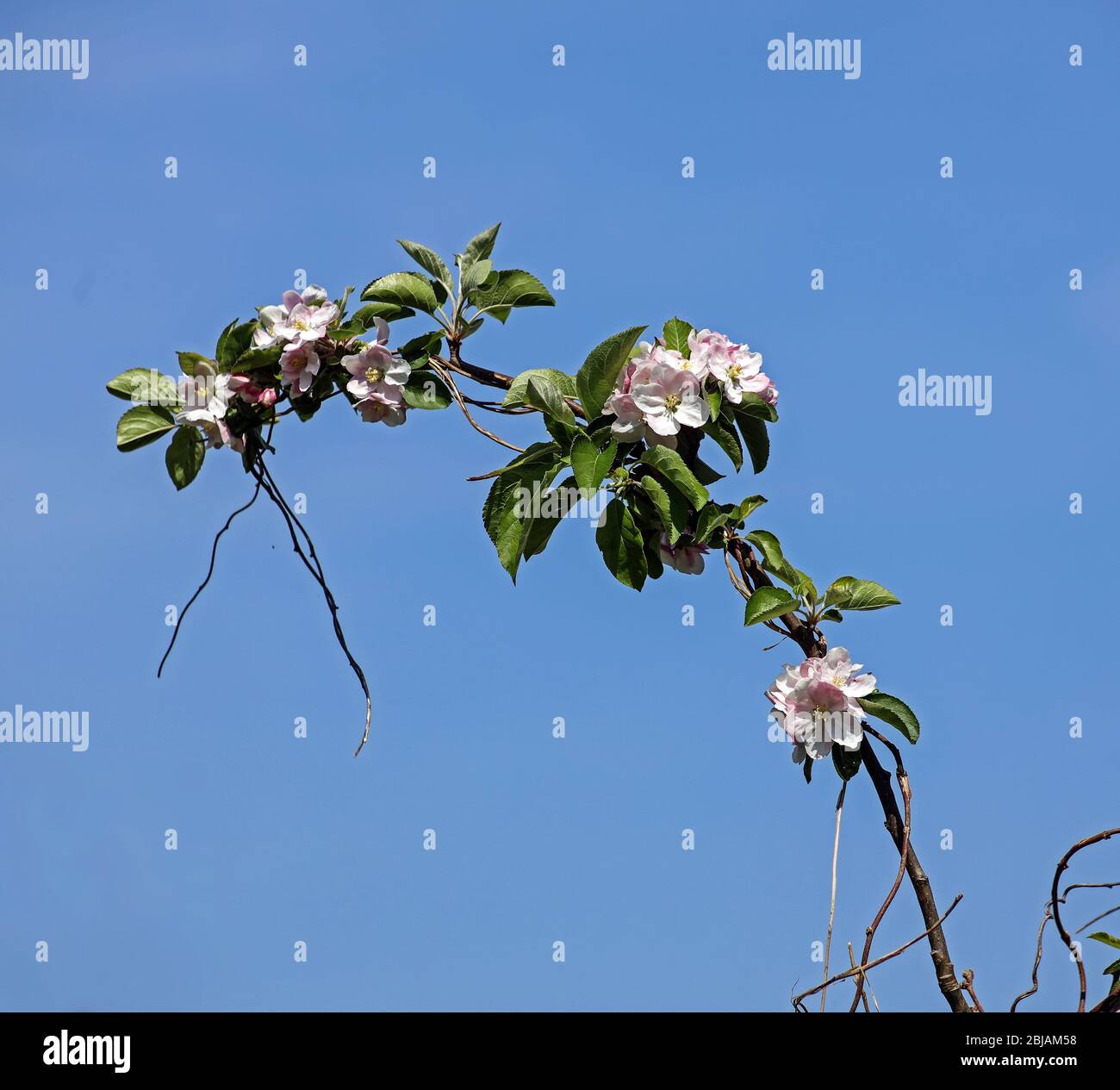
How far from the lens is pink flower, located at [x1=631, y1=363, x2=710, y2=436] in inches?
85.7

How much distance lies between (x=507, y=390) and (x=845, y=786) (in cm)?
91

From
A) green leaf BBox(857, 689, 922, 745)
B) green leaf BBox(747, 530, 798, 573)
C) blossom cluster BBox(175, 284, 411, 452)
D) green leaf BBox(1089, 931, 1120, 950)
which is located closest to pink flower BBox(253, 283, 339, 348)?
blossom cluster BBox(175, 284, 411, 452)

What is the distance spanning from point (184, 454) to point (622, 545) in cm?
84

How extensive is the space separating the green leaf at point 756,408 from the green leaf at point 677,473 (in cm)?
19

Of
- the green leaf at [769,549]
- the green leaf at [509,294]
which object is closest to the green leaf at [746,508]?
the green leaf at [769,549]

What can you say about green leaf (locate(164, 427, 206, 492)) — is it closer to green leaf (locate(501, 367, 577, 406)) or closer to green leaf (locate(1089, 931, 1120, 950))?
green leaf (locate(501, 367, 577, 406))

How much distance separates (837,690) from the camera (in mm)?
2094

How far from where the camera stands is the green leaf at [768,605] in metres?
2.14

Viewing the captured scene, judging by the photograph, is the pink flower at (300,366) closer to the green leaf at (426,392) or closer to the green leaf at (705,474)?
the green leaf at (426,392)

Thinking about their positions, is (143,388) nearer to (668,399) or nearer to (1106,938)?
(668,399)

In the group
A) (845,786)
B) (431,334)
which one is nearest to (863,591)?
(845,786)

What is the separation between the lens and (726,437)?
231 cm

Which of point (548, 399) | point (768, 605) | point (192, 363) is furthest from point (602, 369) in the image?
point (192, 363)
